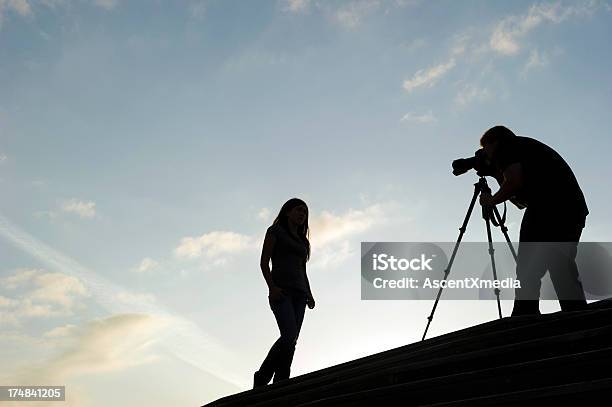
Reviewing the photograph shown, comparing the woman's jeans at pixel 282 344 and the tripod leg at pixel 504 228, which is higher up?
the tripod leg at pixel 504 228

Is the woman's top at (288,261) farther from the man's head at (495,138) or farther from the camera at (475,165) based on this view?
the man's head at (495,138)

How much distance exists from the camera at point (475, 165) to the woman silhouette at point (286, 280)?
139cm

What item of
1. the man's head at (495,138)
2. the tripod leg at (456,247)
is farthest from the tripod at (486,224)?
the man's head at (495,138)

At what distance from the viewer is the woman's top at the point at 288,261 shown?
5453 millimetres

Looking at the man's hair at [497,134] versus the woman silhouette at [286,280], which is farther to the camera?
the woman silhouette at [286,280]

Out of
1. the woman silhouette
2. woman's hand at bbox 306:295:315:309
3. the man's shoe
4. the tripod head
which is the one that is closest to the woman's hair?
the woman silhouette

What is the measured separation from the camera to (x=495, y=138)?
478 cm

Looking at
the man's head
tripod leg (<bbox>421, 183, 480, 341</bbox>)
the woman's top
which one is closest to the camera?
the man's head

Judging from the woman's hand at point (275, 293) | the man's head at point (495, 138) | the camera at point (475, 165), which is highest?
the camera at point (475, 165)

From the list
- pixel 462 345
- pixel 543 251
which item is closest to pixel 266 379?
pixel 462 345

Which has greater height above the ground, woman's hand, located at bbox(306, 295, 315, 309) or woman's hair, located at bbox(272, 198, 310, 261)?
woman's hair, located at bbox(272, 198, 310, 261)

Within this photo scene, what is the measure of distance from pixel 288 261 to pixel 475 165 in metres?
1.82

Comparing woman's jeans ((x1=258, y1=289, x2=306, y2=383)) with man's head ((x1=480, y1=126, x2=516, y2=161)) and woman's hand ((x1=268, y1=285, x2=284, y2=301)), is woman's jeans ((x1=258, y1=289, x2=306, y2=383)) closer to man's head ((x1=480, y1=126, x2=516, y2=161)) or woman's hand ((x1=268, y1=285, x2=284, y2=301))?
woman's hand ((x1=268, y1=285, x2=284, y2=301))

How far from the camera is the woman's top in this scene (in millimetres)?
5453
